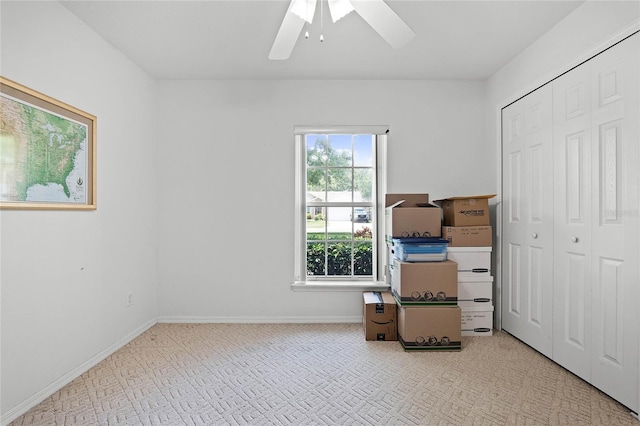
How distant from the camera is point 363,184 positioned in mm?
3566

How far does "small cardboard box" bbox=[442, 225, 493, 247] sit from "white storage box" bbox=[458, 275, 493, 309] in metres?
0.29

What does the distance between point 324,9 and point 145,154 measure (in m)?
2.11

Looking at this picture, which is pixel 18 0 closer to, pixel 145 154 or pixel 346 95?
pixel 145 154

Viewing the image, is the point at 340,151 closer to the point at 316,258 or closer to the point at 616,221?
the point at 316,258

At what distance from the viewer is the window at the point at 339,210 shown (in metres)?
3.53

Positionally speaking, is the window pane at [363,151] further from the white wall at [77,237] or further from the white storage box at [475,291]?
the white wall at [77,237]

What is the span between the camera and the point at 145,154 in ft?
10.5

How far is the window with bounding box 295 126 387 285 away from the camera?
3529 mm

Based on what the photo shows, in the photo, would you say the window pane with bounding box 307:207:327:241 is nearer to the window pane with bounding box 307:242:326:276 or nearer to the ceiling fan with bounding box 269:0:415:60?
the window pane with bounding box 307:242:326:276

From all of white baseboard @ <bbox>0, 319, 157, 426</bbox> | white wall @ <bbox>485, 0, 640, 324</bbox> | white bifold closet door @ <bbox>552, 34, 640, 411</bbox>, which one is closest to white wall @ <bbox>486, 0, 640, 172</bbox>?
white wall @ <bbox>485, 0, 640, 324</bbox>

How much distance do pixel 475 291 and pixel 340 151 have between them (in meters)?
1.88

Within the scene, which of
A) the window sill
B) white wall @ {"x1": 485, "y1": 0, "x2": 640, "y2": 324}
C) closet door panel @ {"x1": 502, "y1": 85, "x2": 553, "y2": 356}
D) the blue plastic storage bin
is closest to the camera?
white wall @ {"x1": 485, "y1": 0, "x2": 640, "y2": 324}

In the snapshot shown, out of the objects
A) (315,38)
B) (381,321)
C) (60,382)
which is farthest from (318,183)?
(60,382)

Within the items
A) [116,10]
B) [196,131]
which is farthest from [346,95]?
[116,10]
